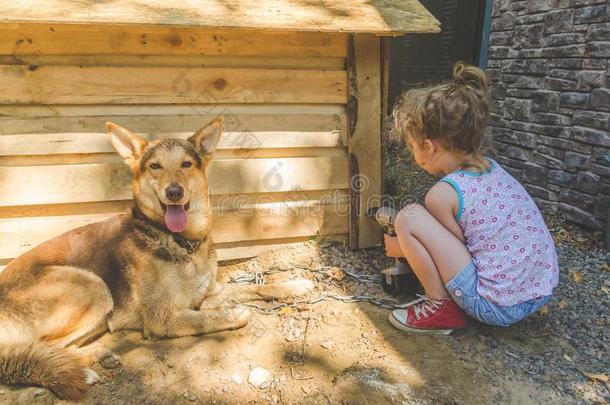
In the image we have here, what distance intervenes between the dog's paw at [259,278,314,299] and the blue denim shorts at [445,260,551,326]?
46.6 inches

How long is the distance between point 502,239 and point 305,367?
1.42m

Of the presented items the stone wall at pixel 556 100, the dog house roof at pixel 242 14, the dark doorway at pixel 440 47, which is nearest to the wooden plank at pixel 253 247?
the dog house roof at pixel 242 14

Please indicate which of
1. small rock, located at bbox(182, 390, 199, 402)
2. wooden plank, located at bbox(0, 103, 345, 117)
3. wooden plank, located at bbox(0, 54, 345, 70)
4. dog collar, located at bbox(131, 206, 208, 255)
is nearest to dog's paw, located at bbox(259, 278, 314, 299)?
dog collar, located at bbox(131, 206, 208, 255)

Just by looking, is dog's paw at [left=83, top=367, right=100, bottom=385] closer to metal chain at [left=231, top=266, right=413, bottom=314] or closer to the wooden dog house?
metal chain at [left=231, top=266, right=413, bottom=314]

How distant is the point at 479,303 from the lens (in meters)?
2.66

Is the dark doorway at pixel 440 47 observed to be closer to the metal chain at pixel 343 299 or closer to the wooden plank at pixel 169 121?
the wooden plank at pixel 169 121

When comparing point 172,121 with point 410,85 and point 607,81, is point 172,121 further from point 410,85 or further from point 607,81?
point 410,85

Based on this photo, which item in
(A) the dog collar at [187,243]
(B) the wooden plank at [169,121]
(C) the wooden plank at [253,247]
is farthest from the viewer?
(C) the wooden plank at [253,247]

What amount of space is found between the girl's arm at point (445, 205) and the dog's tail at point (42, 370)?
2282 millimetres

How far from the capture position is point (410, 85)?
7426 millimetres

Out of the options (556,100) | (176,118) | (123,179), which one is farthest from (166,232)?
(556,100)

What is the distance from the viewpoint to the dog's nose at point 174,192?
2.72 metres

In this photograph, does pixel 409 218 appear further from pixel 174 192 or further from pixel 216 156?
pixel 216 156

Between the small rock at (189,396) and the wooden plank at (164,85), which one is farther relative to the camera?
the wooden plank at (164,85)
